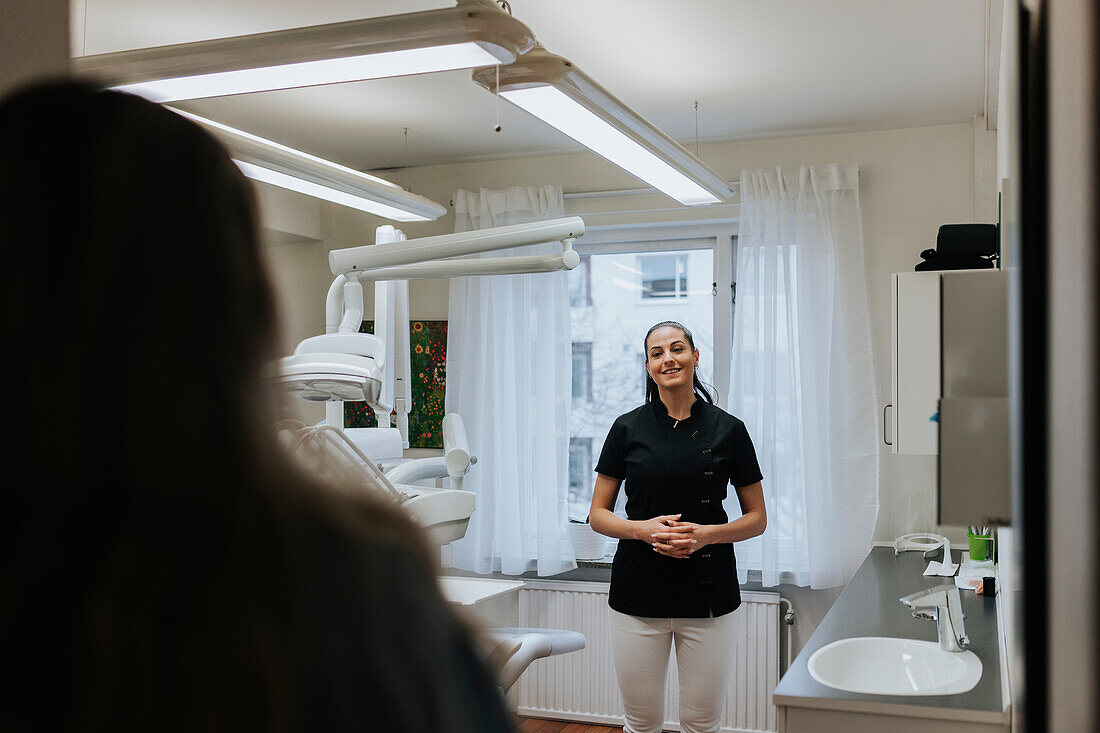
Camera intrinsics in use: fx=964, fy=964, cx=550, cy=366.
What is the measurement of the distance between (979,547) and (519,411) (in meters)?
→ 1.97

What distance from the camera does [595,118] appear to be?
238 centimetres

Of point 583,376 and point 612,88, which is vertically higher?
point 612,88

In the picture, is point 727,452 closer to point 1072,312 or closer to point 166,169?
point 1072,312

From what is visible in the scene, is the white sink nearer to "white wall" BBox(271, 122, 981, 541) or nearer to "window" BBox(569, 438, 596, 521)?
"white wall" BBox(271, 122, 981, 541)

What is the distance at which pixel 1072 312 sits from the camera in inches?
24.9

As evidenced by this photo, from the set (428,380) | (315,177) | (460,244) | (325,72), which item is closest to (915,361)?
(460,244)

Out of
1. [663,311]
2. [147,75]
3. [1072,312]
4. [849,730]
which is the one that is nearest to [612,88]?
[663,311]

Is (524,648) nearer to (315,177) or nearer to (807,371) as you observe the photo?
(315,177)

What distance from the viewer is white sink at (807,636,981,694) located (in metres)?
2.32

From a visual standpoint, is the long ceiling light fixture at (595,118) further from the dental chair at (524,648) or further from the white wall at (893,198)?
the dental chair at (524,648)

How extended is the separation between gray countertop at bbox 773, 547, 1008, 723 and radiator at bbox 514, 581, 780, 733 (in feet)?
2.02

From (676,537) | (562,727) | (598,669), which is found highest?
(676,537)

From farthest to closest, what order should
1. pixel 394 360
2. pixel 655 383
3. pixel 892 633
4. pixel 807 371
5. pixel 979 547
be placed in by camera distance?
1. pixel 807 371
2. pixel 979 547
3. pixel 655 383
4. pixel 394 360
5. pixel 892 633

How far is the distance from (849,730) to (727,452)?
1315 mm
